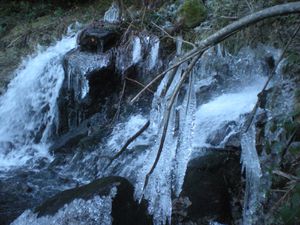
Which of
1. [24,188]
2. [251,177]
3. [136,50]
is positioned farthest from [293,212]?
[136,50]

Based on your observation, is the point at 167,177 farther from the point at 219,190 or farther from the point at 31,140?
the point at 31,140

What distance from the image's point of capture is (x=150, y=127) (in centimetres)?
552

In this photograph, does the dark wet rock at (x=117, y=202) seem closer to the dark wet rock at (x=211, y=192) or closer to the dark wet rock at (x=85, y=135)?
the dark wet rock at (x=211, y=192)

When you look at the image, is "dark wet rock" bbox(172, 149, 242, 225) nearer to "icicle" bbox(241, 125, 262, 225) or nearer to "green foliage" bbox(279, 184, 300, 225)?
"icicle" bbox(241, 125, 262, 225)

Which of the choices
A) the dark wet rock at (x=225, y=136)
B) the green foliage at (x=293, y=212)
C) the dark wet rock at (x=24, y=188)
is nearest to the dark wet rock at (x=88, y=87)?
the dark wet rock at (x=24, y=188)

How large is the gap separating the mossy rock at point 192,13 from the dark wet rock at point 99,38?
35.8 inches

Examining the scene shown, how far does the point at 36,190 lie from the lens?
17.3 ft

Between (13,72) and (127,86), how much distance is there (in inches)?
79.6

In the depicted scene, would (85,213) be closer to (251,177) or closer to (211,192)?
(211,192)

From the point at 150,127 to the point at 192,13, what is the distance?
154 centimetres

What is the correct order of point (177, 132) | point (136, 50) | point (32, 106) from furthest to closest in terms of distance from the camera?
point (32, 106), point (136, 50), point (177, 132)

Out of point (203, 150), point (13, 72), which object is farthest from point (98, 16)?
point (203, 150)

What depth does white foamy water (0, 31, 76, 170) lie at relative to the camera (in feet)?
Answer: 21.1

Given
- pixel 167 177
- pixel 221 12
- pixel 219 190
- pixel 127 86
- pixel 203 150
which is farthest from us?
pixel 127 86
